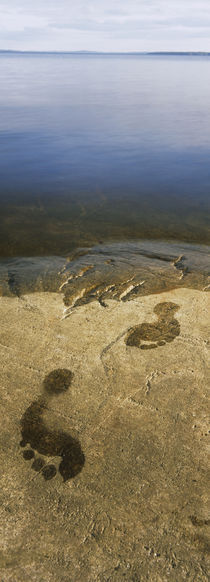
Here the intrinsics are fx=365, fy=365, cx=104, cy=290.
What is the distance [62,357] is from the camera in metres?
4.12

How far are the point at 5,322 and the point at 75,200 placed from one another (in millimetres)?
6627

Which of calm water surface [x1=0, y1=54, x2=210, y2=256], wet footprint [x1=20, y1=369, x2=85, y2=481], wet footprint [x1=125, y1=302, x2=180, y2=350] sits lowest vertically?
wet footprint [x1=20, y1=369, x2=85, y2=481]

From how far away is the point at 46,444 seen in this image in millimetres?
3207

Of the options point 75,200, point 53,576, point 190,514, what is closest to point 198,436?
point 190,514

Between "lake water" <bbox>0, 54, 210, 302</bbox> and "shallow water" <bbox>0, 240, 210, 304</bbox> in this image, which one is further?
"lake water" <bbox>0, 54, 210, 302</bbox>

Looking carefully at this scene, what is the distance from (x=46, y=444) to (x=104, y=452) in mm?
516

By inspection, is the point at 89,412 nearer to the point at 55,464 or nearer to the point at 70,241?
the point at 55,464

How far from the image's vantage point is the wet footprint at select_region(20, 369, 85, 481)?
9.91 feet

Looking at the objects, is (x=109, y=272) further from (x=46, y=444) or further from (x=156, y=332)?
(x=46, y=444)

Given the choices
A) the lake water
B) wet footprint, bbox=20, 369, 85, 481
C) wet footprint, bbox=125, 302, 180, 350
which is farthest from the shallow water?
wet footprint, bbox=20, 369, 85, 481

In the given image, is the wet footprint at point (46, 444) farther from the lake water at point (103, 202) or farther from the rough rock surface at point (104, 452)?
the lake water at point (103, 202)

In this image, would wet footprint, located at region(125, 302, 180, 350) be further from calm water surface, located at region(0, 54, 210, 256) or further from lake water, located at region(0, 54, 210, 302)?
calm water surface, located at region(0, 54, 210, 256)


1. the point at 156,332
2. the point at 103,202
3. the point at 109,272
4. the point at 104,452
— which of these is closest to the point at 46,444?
the point at 104,452

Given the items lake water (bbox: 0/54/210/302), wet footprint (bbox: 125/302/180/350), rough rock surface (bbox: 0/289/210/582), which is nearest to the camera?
rough rock surface (bbox: 0/289/210/582)
